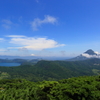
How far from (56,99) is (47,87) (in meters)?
7.69

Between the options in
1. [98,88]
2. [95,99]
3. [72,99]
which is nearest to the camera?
[95,99]

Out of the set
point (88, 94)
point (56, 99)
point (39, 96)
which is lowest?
point (39, 96)

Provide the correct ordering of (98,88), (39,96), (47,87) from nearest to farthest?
1. (98,88)
2. (39,96)
3. (47,87)

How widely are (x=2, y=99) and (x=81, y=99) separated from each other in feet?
49.3

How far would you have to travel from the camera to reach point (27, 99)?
18797mm

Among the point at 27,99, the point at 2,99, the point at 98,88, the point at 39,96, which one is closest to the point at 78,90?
the point at 98,88

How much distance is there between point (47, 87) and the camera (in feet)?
73.5

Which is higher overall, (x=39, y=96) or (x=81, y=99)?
(x=81, y=99)

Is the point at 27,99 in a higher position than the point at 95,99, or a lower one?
lower

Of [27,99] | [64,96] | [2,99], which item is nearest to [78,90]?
[64,96]

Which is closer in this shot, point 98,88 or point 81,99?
point 81,99

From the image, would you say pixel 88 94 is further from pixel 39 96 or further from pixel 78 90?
pixel 39 96

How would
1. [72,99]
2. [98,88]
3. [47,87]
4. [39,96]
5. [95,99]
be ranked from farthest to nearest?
[47,87] < [39,96] < [98,88] < [72,99] < [95,99]

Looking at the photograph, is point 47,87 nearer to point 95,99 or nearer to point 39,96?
point 39,96
